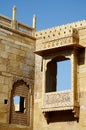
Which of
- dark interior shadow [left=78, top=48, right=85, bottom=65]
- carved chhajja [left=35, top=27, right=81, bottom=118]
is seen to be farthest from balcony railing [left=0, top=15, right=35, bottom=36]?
dark interior shadow [left=78, top=48, right=85, bottom=65]

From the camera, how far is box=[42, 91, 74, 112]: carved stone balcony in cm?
1306

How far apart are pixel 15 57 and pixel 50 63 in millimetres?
1594

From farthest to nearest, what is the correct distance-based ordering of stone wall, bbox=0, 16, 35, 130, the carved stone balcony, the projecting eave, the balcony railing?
the balcony railing < stone wall, bbox=0, 16, 35, 130 < the projecting eave < the carved stone balcony

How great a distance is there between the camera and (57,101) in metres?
13.5

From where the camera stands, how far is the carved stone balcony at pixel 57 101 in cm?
1306

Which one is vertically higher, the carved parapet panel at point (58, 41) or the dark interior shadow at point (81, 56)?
the carved parapet panel at point (58, 41)

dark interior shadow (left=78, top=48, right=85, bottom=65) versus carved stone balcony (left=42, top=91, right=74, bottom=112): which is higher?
dark interior shadow (left=78, top=48, right=85, bottom=65)

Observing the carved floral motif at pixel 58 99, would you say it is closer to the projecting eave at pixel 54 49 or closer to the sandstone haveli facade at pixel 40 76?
the sandstone haveli facade at pixel 40 76

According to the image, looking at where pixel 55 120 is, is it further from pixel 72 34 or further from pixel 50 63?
pixel 72 34

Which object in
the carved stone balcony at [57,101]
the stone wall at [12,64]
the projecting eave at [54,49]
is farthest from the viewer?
the stone wall at [12,64]

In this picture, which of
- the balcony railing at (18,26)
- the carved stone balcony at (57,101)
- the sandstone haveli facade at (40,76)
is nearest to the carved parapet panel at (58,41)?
the sandstone haveli facade at (40,76)

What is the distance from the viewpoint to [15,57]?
14.4 meters

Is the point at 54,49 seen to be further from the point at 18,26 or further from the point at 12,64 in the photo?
the point at 18,26

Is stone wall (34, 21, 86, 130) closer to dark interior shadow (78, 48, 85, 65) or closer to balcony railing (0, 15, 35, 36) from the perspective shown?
dark interior shadow (78, 48, 85, 65)
